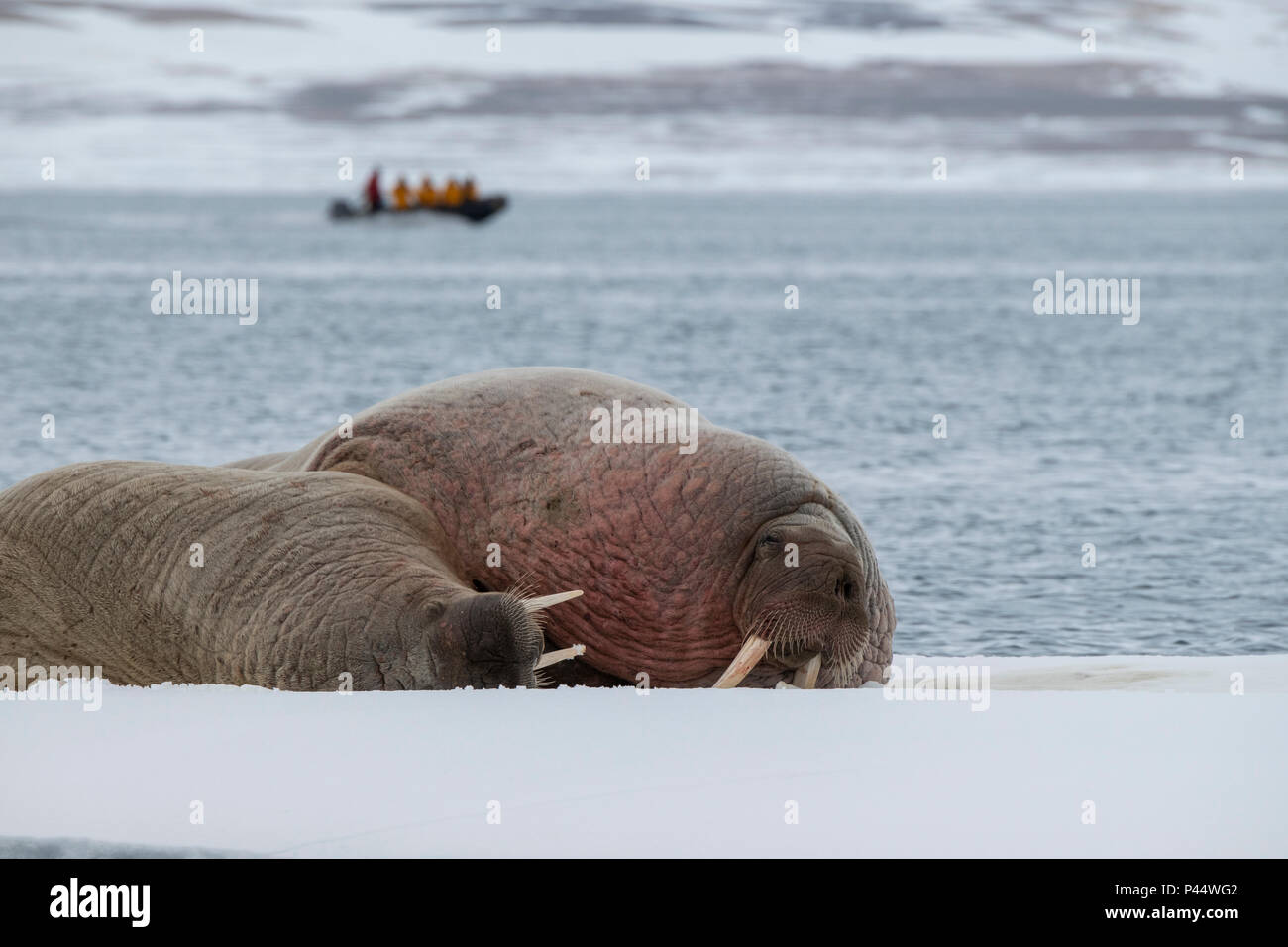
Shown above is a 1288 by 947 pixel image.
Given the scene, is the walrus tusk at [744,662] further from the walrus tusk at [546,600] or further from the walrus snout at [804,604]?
the walrus tusk at [546,600]

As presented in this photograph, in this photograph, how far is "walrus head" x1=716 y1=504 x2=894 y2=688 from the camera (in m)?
6.12

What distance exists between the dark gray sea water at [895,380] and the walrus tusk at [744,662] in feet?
7.11

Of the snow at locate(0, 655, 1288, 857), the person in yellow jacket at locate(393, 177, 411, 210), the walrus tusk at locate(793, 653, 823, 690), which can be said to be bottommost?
the walrus tusk at locate(793, 653, 823, 690)

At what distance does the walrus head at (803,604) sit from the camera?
20.1 feet

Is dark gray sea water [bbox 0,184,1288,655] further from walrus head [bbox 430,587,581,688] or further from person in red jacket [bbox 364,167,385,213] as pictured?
person in red jacket [bbox 364,167,385,213]

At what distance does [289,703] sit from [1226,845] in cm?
273

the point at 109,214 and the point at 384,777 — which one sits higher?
the point at 109,214

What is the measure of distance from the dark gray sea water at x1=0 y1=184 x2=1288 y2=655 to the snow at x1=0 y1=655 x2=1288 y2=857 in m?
3.13

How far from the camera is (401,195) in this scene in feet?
280

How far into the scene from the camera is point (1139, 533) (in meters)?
11.2

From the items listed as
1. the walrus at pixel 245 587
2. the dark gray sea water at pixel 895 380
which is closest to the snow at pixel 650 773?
the walrus at pixel 245 587

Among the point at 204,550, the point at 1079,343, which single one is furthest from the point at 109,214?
the point at 204,550

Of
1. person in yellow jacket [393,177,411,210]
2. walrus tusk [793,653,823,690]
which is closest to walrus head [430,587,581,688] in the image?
walrus tusk [793,653,823,690]
